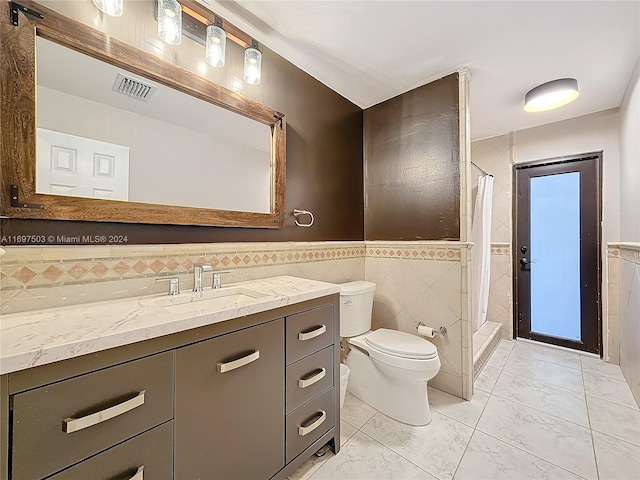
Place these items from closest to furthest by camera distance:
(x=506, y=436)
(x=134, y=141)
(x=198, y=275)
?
1. (x=134, y=141)
2. (x=198, y=275)
3. (x=506, y=436)

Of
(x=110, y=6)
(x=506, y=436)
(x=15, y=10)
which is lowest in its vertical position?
(x=506, y=436)

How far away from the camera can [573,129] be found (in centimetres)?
262

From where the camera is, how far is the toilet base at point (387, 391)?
1636 millimetres

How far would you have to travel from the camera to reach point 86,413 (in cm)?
69

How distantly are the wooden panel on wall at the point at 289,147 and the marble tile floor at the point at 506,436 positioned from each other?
1311 mm

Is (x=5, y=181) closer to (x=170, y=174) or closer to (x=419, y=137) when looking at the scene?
(x=170, y=174)

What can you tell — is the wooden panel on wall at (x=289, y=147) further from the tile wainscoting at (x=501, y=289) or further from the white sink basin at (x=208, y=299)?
the tile wainscoting at (x=501, y=289)

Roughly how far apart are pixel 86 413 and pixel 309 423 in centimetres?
92

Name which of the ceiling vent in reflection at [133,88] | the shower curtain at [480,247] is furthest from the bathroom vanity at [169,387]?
the shower curtain at [480,247]

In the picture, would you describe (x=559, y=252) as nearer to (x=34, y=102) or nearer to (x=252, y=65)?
(x=252, y=65)

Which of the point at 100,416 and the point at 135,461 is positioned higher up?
the point at 100,416

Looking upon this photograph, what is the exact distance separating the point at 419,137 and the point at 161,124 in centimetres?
181

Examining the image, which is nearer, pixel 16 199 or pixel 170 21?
pixel 16 199

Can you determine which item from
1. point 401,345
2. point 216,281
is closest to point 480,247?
point 401,345
